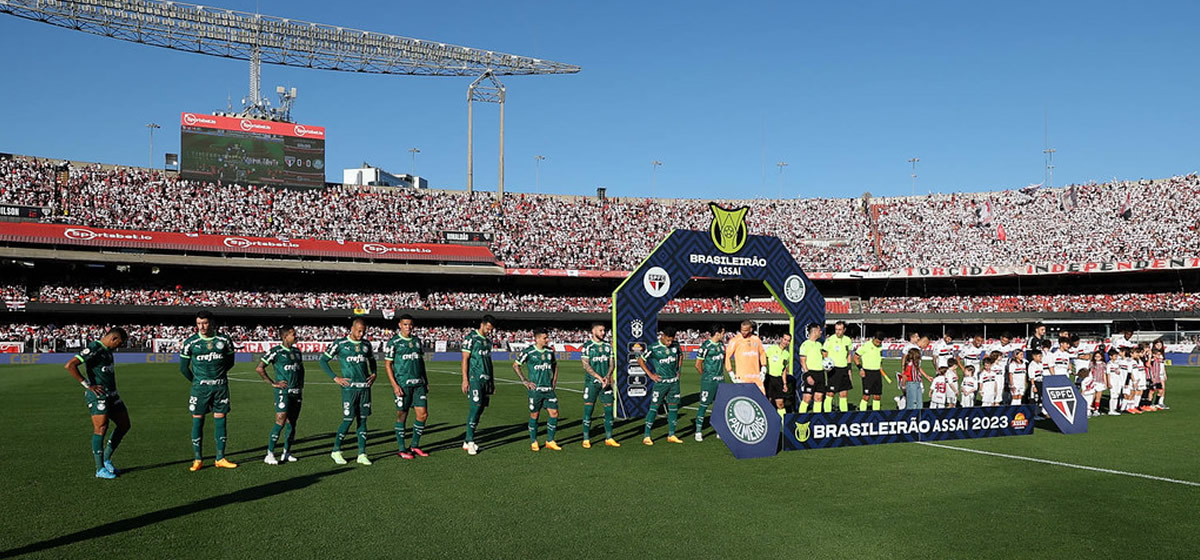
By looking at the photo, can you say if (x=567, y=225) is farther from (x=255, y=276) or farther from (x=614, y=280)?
(x=255, y=276)

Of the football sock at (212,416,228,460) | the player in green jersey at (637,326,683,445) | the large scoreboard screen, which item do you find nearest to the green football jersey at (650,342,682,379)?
the player in green jersey at (637,326,683,445)

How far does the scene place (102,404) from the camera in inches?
421

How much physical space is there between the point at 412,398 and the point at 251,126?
5416 centimetres

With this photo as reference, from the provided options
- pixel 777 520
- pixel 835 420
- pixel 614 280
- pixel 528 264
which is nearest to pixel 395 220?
pixel 528 264

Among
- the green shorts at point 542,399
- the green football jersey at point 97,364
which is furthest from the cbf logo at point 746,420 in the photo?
the green football jersey at point 97,364

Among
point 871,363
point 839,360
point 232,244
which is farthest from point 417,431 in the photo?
point 232,244

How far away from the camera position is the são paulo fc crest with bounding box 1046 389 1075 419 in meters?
15.4

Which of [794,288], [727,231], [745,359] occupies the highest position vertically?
[727,231]

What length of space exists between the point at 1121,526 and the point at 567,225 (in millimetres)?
59451

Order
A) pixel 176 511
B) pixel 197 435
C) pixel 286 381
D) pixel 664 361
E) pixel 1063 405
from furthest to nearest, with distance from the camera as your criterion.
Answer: pixel 1063 405
pixel 664 361
pixel 286 381
pixel 197 435
pixel 176 511

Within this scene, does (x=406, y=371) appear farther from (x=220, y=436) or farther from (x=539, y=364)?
(x=220, y=436)

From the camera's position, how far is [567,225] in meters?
66.8

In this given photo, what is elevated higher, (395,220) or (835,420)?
(395,220)

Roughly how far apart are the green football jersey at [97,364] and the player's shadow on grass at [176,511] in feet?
8.57
